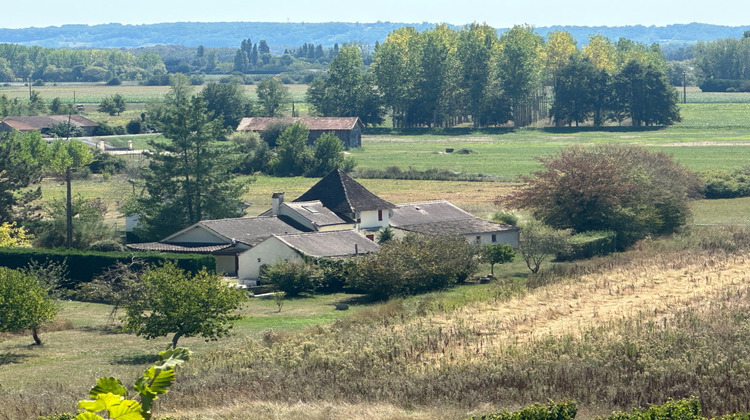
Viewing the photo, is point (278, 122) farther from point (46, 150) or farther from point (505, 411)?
point (505, 411)

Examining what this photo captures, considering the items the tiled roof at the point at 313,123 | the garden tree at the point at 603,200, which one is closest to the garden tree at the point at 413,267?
the garden tree at the point at 603,200

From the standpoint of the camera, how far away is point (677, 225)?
60.5 metres

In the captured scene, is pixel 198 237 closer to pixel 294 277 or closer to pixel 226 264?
pixel 226 264

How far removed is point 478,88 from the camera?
145m

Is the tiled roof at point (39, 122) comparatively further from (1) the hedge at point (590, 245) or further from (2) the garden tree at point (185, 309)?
(2) the garden tree at point (185, 309)

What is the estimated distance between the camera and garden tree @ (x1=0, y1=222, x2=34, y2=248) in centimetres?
5281

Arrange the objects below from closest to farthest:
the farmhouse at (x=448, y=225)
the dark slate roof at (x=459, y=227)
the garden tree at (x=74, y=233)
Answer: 1. the garden tree at (x=74, y=233)
2. the dark slate roof at (x=459, y=227)
3. the farmhouse at (x=448, y=225)

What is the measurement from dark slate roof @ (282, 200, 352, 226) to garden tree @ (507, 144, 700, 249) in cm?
1025

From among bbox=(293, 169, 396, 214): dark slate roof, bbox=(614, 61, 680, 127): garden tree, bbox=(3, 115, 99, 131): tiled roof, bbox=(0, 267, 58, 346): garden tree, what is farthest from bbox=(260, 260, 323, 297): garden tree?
bbox=(614, 61, 680, 127): garden tree

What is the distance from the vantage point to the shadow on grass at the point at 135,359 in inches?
1347

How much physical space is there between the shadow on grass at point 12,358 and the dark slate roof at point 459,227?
2465cm

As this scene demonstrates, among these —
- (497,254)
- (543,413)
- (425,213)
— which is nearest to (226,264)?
(497,254)

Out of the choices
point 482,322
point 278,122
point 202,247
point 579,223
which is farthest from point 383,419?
point 278,122

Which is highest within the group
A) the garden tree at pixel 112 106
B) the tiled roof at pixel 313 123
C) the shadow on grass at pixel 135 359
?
the garden tree at pixel 112 106
